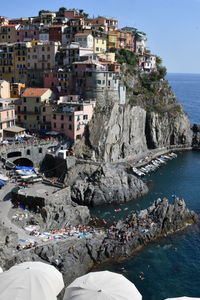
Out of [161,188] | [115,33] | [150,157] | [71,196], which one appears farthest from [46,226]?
[115,33]

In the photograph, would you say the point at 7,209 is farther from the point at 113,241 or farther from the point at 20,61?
the point at 20,61

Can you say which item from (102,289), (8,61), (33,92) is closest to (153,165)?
(33,92)

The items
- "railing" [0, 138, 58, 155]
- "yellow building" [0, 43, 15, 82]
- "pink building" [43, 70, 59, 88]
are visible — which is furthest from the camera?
"yellow building" [0, 43, 15, 82]

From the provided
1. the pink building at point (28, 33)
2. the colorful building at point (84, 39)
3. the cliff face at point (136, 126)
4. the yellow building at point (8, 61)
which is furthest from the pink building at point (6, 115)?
the pink building at point (28, 33)

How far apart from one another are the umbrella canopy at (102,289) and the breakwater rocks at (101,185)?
1168 inches

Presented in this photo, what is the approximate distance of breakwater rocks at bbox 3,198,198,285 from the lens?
133 ft

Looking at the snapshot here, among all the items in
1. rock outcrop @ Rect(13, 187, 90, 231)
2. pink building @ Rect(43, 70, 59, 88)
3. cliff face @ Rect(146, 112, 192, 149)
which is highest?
pink building @ Rect(43, 70, 59, 88)

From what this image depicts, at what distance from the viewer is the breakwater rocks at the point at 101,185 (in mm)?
60688

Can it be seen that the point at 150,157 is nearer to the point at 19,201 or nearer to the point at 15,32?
the point at 19,201

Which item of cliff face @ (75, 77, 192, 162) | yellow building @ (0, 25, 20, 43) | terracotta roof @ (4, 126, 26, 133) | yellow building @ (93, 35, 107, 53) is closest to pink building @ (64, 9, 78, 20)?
yellow building @ (0, 25, 20, 43)

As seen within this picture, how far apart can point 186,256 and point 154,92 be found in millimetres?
59979

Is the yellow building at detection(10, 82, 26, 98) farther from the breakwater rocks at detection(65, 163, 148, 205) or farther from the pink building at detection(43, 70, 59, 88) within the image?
the breakwater rocks at detection(65, 163, 148, 205)

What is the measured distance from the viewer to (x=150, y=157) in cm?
8762

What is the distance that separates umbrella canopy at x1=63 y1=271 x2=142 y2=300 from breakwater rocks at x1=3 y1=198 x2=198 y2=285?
32.7ft
